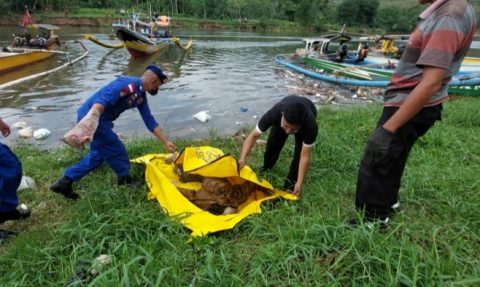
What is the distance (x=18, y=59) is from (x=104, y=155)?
11.0m

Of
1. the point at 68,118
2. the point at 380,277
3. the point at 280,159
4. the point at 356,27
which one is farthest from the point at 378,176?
the point at 356,27

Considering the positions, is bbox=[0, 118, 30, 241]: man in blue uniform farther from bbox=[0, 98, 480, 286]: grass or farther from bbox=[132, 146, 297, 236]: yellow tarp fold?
bbox=[132, 146, 297, 236]: yellow tarp fold

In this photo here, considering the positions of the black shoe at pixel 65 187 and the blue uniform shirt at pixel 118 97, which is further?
the black shoe at pixel 65 187

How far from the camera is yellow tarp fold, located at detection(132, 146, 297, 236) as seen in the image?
2834mm

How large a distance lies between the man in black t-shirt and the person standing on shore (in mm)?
733

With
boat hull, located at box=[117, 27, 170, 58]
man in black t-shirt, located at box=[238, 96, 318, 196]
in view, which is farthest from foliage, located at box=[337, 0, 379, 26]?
man in black t-shirt, located at box=[238, 96, 318, 196]

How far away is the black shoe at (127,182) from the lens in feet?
11.9

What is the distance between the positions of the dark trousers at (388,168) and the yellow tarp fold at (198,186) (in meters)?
0.89

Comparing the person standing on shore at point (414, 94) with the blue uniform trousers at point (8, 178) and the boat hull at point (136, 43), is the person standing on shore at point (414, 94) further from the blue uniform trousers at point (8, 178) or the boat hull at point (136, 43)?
the boat hull at point (136, 43)

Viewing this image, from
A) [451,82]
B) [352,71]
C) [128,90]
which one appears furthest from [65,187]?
[352,71]

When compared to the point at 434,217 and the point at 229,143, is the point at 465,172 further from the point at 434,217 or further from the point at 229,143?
the point at 229,143

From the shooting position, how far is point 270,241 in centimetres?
267

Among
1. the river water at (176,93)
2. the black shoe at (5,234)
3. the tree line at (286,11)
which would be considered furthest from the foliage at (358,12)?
the black shoe at (5,234)

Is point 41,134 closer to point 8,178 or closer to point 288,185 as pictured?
point 8,178
